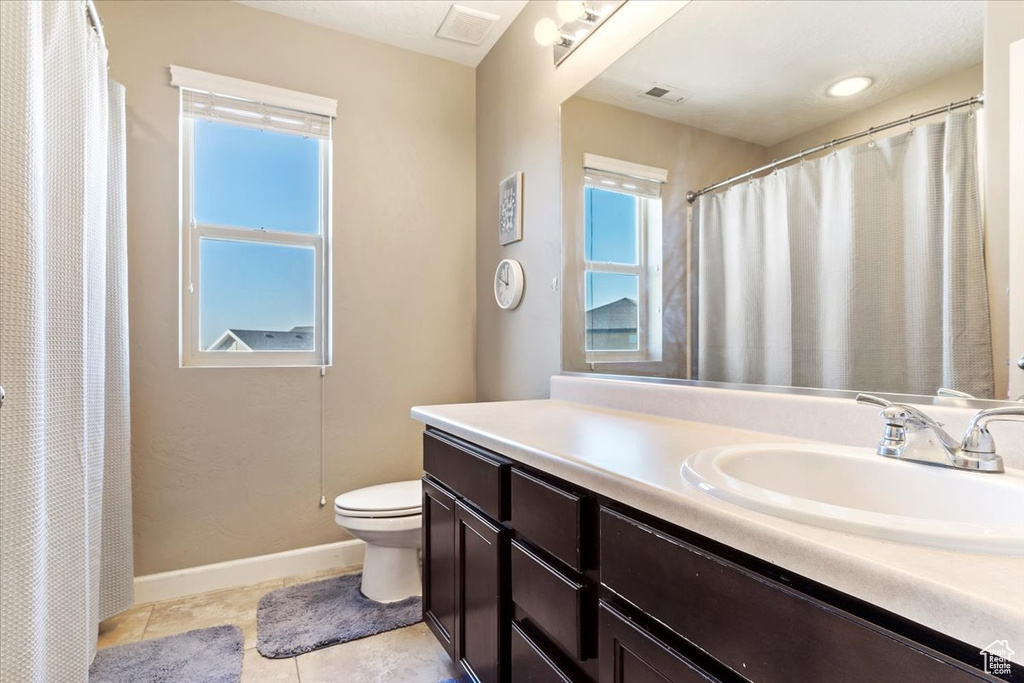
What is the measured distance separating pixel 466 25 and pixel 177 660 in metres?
2.83

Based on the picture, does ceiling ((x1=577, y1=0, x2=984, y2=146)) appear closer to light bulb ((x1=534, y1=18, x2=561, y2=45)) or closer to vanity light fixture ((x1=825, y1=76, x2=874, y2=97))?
vanity light fixture ((x1=825, y1=76, x2=874, y2=97))

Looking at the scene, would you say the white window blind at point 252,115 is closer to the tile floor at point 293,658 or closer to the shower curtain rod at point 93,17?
the shower curtain rod at point 93,17

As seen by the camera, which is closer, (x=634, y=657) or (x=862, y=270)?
(x=634, y=657)

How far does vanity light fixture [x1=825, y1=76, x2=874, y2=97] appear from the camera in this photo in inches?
40.6

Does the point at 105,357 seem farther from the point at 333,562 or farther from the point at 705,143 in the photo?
the point at 705,143

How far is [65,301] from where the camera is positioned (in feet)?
4.41

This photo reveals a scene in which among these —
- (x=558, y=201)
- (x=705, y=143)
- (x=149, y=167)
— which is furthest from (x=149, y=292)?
(x=705, y=143)

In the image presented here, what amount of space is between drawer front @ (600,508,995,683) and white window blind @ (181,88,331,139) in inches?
92.6

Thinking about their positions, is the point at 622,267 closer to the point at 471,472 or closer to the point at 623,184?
the point at 623,184

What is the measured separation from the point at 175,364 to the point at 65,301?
0.88 m

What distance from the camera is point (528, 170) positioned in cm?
225

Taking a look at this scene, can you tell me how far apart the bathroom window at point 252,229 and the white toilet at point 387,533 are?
2.45 ft

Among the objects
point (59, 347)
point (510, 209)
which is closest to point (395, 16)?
point (510, 209)

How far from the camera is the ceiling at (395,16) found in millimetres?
2248
